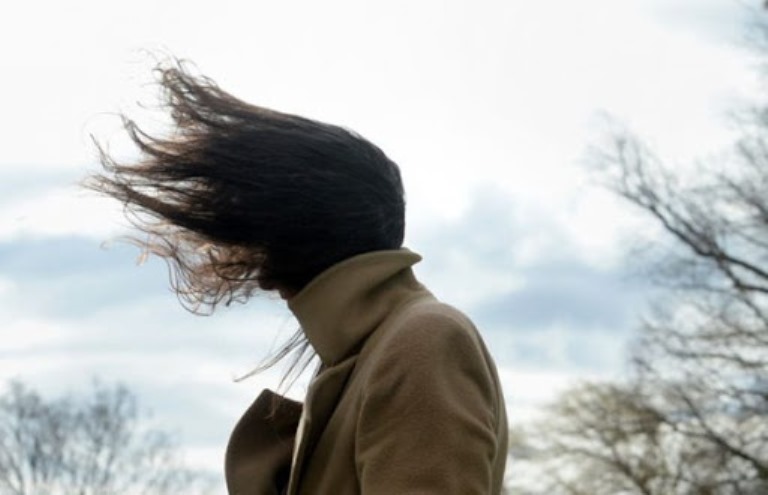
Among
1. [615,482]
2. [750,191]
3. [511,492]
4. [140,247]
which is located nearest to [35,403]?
[511,492]

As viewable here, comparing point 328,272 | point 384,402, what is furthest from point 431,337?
point 328,272

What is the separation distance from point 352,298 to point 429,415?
28 centimetres

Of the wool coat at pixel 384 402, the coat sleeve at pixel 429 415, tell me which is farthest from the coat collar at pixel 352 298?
the coat sleeve at pixel 429 415

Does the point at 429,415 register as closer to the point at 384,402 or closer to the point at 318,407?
the point at 384,402

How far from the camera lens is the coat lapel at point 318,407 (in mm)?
2191

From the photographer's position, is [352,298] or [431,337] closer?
[431,337]

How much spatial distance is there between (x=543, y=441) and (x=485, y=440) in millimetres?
22586

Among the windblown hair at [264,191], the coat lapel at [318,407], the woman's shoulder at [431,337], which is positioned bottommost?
the coat lapel at [318,407]

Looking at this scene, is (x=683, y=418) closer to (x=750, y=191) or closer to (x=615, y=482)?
(x=615, y=482)

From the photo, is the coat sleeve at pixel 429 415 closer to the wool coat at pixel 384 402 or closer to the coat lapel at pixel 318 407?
the wool coat at pixel 384 402

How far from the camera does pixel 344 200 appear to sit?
2168 millimetres

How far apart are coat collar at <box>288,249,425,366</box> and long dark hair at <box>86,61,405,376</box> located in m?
0.02

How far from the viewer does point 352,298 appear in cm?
220

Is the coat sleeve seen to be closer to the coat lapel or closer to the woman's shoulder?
the woman's shoulder
